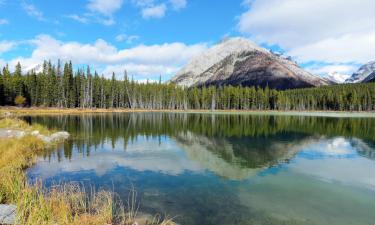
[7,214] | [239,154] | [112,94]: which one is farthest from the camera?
[112,94]

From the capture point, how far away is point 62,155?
30312 mm

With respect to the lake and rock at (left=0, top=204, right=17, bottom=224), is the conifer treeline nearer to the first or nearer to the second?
the lake

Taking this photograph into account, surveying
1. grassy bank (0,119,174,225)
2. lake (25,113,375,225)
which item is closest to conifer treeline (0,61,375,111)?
lake (25,113,375,225)

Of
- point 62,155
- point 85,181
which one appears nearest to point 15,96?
point 62,155

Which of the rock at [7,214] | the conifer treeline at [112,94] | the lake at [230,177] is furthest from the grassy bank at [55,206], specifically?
the conifer treeline at [112,94]

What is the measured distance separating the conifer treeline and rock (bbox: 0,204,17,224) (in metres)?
120

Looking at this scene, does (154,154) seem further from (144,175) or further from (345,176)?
(345,176)

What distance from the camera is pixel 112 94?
511 feet

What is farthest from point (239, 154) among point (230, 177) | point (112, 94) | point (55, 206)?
point (112, 94)

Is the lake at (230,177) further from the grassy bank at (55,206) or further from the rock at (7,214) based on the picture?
the rock at (7,214)

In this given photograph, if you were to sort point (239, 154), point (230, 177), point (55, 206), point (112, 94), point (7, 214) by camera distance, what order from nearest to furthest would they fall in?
point (7, 214) → point (55, 206) → point (230, 177) → point (239, 154) → point (112, 94)

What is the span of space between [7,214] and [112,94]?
150176 millimetres

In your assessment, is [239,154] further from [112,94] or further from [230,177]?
[112,94]

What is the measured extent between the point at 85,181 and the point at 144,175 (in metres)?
4.66
